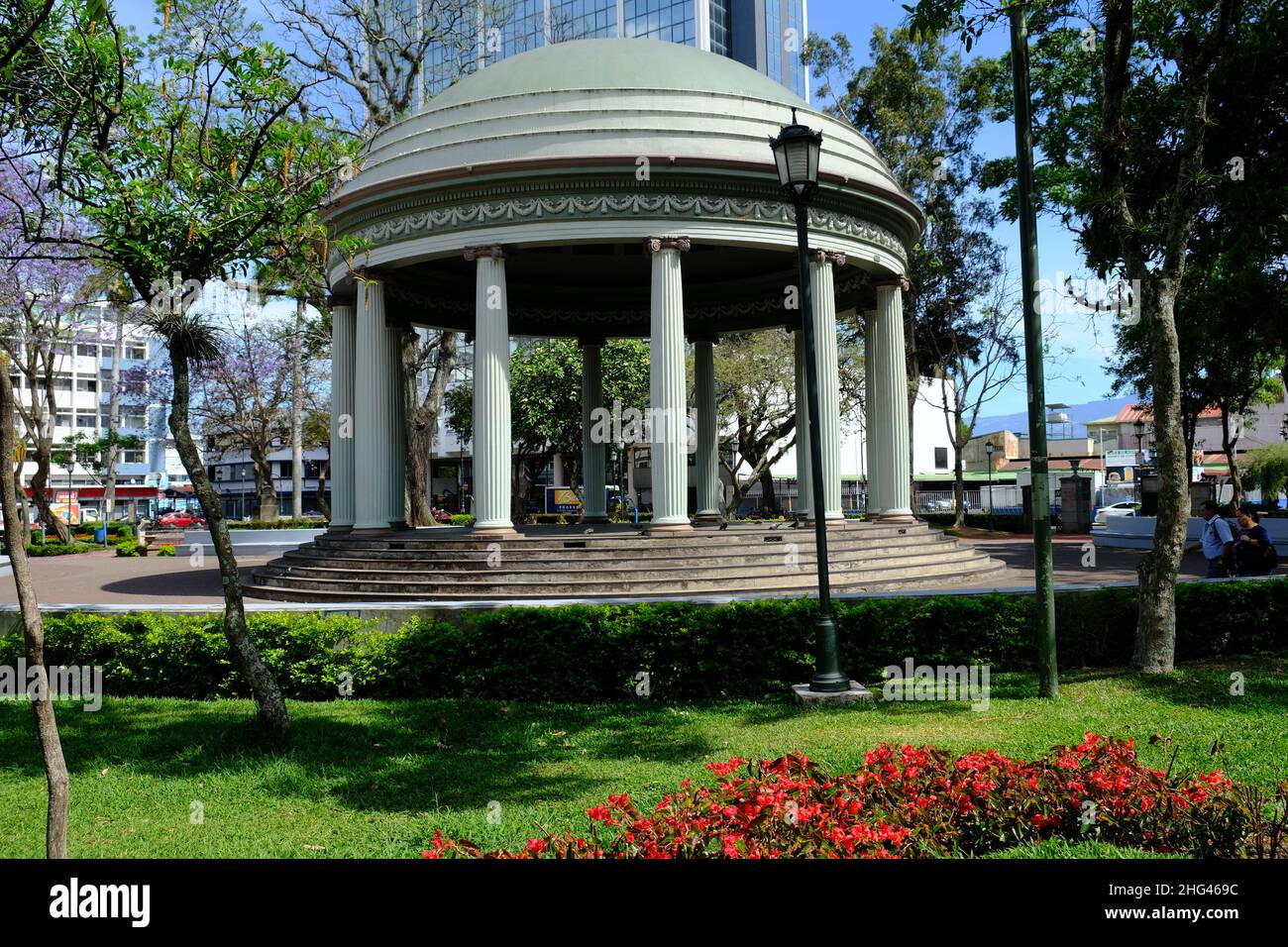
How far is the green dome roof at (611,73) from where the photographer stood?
1866 centimetres

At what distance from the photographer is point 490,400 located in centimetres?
1716

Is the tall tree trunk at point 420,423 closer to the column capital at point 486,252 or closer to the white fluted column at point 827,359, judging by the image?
the column capital at point 486,252

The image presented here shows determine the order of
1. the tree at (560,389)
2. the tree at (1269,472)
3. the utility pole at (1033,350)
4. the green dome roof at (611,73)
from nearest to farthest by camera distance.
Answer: the utility pole at (1033,350), the green dome roof at (611,73), the tree at (560,389), the tree at (1269,472)

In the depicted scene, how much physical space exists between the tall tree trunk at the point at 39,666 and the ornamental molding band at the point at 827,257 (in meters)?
15.3

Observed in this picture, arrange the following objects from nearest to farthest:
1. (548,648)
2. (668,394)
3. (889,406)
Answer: (548,648) < (668,394) < (889,406)

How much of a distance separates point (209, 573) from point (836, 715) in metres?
20.2

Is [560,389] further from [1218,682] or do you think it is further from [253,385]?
[1218,682]

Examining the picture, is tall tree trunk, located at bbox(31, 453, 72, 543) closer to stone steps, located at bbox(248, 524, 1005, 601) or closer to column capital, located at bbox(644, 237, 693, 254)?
stone steps, located at bbox(248, 524, 1005, 601)

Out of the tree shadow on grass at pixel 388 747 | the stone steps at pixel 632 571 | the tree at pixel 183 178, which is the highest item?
the tree at pixel 183 178

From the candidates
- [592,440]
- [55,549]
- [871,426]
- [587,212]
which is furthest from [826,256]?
[55,549]

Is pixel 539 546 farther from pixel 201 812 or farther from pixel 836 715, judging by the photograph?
pixel 201 812

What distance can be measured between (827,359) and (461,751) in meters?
12.5

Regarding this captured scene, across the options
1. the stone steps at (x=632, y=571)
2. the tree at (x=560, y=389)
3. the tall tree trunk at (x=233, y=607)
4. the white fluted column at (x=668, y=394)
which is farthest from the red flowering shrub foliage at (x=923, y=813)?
the tree at (x=560, y=389)

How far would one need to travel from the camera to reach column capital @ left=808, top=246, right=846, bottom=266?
59.9 feet
